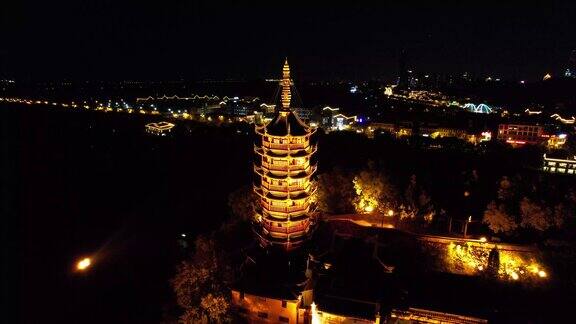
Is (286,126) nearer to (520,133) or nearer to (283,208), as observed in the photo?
(283,208)

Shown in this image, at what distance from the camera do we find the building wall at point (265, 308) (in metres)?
20.0

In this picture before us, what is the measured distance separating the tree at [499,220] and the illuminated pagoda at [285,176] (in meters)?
11.7

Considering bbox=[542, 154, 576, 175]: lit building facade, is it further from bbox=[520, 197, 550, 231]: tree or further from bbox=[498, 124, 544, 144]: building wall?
bbox=[520, 197, 550, 231]: tree

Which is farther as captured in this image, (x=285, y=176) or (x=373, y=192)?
(x=373, y=192)

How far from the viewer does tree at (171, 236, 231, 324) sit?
2025 cm

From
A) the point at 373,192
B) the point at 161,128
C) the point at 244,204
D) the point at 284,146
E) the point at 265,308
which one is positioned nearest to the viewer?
the point at 265,308

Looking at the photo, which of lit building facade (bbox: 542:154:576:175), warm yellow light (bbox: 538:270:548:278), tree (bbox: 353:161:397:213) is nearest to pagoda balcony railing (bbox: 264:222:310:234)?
tree (bbox: 353:161:397:213)

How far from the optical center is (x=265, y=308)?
2047 cm

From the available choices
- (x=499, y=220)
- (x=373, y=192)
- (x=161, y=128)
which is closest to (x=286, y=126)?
(x=373, y=192)

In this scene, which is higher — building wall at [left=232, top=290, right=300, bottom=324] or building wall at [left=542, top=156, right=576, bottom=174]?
building wall at [left=542, top=156, right=576, bottom=174]

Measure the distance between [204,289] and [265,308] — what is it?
3.86 metres

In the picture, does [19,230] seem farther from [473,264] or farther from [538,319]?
[538,319]

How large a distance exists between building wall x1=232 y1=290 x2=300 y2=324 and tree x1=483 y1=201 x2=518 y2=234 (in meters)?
13.9

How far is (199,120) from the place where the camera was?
84.5 m
